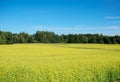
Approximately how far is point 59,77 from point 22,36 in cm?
9699

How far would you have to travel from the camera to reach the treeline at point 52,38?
3932 inches

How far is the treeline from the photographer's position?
328 feet

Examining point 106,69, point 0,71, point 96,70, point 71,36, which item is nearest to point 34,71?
point 0,71

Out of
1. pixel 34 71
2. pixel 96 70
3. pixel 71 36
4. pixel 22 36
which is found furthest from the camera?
pixel 71 36

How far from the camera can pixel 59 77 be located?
35.7 feet

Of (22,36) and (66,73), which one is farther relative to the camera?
(22,36)

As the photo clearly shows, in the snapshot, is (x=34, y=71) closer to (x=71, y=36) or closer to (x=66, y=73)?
(x=66, y=73)

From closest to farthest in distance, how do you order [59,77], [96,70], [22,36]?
[59,77], [96,70], [22,36]

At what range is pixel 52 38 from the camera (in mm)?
116812

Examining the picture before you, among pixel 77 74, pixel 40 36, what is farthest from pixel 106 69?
pixel 40 36

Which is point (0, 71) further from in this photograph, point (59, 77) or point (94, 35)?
point (94, 35)

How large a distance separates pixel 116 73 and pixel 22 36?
9526 cm

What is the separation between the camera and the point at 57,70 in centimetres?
1195

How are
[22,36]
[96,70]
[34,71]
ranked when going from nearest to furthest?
[34,71] → [96,70] → [22,36]
